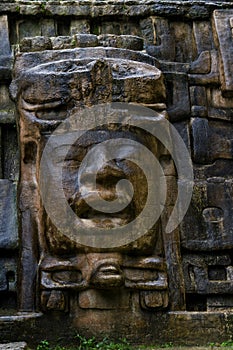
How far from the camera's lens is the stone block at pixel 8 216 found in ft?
16.0

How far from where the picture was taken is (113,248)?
4.49 metres

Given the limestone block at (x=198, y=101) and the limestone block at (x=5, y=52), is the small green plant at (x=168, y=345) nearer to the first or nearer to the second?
the limestone block at (x=198, y=101)

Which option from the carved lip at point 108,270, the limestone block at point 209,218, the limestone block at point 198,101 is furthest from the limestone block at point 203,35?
the carved lip at point 108,270

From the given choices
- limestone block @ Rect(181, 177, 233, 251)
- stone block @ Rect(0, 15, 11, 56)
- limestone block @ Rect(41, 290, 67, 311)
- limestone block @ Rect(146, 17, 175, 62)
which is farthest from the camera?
limestone block @ Rect(146, 17, 175, 62)

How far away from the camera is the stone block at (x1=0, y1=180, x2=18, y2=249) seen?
4879 millimetres

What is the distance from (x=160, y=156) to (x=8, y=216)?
1.35 metres

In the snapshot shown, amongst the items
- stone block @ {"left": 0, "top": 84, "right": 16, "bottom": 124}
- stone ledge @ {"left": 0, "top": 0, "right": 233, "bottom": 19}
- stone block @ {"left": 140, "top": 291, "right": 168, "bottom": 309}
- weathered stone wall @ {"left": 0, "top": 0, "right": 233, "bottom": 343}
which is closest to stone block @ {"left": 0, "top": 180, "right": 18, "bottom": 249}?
weathered stone wall @ {"left": 0, "top": 0, "right": 233, "bottom": 343}

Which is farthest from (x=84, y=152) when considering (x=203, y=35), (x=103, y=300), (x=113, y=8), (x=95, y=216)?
(x=203, y=35)

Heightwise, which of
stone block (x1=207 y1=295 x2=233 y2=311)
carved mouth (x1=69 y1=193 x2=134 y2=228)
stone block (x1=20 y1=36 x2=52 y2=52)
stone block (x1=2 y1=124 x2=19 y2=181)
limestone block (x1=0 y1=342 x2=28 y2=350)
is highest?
stone block (x1=20 y1=36 x2=52 y2=52)

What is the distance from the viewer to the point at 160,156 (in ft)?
16.5

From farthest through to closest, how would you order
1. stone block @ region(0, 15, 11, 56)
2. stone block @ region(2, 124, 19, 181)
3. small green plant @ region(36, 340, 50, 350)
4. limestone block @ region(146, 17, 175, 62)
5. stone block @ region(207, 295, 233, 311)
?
limestone block @ region(146, 17, 175, 62) < stone block @ region(0, 15, 11, 56) < stone block @ region(2, 124, 19, 181) < stone block @ region(207, 295, 233, 311) < small green plant @ region(36, 340, 50, 350)

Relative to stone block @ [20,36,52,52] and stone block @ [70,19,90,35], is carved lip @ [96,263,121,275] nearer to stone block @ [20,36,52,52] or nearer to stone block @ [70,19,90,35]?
stone block @ [20,36,52,52]

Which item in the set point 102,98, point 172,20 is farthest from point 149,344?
point 172,20

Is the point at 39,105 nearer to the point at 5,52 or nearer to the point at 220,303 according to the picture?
the point at 5,52
